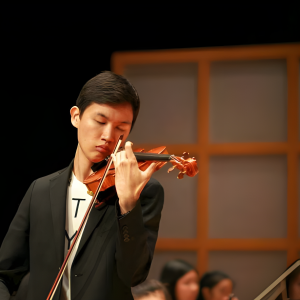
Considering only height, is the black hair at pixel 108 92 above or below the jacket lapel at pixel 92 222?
above

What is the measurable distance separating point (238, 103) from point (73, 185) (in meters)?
1.05

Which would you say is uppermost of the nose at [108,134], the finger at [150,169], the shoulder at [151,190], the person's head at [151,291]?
the nose at [108,134]

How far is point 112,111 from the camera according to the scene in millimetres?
1245

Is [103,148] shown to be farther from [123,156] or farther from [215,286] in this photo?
[215,286]

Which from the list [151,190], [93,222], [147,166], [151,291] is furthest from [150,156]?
[151,291]

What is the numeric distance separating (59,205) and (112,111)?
31cm

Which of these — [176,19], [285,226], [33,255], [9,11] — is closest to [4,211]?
[33,255]

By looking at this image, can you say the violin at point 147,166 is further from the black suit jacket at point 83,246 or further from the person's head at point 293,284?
the person's head at point 293,284

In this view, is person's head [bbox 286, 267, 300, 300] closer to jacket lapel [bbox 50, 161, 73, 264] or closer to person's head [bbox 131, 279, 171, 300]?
person's head [bbox 131, 279, 171, 300]

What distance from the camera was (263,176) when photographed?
2.02m

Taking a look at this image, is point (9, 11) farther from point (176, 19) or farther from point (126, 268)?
point (126, 268)

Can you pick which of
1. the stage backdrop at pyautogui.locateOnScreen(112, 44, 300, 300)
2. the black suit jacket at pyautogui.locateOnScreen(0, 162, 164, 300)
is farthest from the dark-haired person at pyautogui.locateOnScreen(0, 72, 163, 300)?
the stage backdrop at pyautogui.locateOnScreen(112, 44, 300, 300)

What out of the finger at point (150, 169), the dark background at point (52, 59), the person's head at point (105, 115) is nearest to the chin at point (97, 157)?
the person's head at point (105, 115)

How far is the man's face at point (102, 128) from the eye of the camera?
1.24 m
